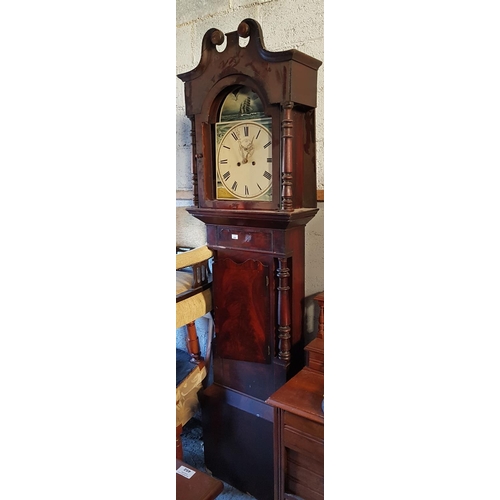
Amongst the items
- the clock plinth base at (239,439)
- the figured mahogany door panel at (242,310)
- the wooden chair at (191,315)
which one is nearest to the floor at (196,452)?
the clock plinth base at (239,439)

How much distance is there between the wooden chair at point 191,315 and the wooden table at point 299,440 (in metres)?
0.40

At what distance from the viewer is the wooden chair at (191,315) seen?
1.46 m

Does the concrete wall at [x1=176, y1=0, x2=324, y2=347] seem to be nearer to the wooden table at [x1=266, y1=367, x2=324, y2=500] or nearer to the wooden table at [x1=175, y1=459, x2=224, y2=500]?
the wooden table at [x1=266, y1=367, x2=324, y2=500]

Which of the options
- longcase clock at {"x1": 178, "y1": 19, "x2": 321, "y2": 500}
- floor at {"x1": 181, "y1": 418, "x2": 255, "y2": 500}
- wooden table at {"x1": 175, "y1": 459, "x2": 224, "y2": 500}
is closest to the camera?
wooden table at {"x1": 175, "y1": 459, "x2": 224, "y2": 500}

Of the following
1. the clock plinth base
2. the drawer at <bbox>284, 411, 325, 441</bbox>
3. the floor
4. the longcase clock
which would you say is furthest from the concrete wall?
the floor

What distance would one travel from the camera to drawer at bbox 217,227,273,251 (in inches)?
54.9

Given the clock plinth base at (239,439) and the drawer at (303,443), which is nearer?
the drawer at (303,443)

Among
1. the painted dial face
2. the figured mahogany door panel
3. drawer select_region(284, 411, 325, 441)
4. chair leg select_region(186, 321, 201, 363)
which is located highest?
the painted dial face

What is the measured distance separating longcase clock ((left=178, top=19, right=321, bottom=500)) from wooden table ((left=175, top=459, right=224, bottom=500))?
0.51m

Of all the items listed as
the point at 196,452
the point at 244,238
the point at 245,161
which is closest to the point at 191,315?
the point at 244,238

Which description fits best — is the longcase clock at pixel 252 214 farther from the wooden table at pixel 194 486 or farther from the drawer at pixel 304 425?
the wooden table at pixel 194 486

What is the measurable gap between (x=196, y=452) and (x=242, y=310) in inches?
28.5
